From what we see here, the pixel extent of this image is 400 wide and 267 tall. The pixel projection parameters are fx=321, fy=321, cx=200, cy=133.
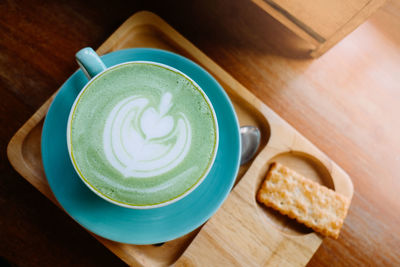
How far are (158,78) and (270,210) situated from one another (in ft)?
1.49

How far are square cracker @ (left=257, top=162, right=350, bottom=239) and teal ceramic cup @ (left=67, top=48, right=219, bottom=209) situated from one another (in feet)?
0.88

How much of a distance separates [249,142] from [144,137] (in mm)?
314

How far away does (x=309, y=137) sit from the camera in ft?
3.18

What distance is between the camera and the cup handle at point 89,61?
625mm

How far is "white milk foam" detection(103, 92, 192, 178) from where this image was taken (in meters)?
0.61

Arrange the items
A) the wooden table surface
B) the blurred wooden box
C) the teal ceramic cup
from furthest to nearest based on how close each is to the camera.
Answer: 1. the wooden table surface
2. the blurred wooden box
3. the teal ceramic cup

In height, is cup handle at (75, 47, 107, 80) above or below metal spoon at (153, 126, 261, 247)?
above

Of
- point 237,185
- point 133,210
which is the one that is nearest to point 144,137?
point 133,210

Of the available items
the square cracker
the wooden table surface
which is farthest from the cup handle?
the square cracker

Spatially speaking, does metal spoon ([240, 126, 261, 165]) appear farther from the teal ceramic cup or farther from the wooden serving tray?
the teal ceramic cup

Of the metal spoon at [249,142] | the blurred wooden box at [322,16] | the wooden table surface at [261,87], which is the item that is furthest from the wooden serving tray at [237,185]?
the blurred wooden box at [322,16]

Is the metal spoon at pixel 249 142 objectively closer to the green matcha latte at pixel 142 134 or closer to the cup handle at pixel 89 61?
the green matcha latte at pixel 142 134

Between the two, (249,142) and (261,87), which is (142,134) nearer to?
(249,142)

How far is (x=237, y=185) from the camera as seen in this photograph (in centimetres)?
82
